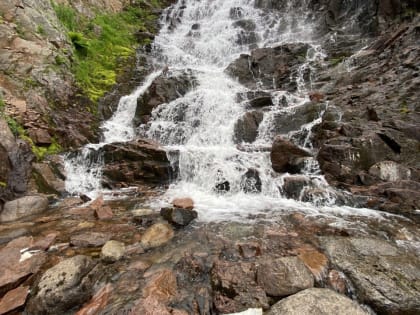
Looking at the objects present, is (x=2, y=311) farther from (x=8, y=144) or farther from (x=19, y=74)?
(x=19, y=74)

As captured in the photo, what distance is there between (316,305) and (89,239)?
3.96 meters

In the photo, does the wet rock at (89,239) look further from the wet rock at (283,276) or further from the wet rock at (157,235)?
the wet rock at (283,276)

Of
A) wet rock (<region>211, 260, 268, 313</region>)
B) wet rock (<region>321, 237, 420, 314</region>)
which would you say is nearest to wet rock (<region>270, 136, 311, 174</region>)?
wet rock (<region>321, 237, 420, 314</region>)

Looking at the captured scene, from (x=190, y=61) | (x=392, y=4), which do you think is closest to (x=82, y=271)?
(x=190, y=61)

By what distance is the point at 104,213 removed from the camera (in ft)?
19.7

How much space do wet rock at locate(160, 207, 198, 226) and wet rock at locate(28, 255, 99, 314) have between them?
200cm

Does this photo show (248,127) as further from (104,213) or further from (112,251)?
(112,251)

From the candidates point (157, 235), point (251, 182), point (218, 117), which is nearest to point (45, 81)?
point (218, 117)

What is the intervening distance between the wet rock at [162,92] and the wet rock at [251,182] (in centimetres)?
675

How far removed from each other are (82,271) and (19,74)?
9.00m

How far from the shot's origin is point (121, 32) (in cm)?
1934

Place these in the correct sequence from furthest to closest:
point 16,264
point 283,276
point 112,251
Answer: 1. point 112,251
2. point 16,264
3. point 283,276

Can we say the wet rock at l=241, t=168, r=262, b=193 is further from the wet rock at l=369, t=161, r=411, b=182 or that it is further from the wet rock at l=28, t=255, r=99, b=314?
the wet rock at l=28, t=255, r=99, b=314

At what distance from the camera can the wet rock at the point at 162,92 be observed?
12898 mm
